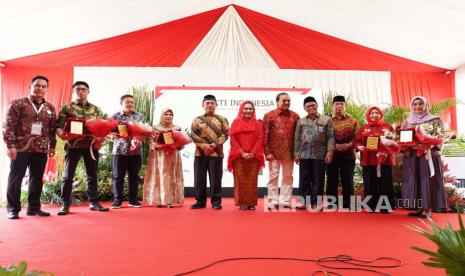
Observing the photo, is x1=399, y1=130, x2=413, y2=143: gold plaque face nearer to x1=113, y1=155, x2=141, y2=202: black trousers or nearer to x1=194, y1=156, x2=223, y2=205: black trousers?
x1=194, y1=156, x2=223, y2=205: black trousers

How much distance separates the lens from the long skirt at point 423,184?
136 inches

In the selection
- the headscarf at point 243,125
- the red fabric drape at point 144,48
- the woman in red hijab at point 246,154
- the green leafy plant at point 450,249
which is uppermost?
the red fabric drape at point 144,48

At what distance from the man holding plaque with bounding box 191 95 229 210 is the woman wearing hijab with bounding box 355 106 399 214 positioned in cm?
156

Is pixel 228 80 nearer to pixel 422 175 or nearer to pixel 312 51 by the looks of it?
pixel 312 51

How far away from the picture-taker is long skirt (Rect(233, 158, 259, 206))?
3975 millimetres

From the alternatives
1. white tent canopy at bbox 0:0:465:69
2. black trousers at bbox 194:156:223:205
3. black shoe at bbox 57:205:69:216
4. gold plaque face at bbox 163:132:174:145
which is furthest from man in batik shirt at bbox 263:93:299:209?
white tent canopy at bbox 0:0:465:69

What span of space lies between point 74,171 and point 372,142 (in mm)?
3190

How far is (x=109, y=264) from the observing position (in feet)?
5.61

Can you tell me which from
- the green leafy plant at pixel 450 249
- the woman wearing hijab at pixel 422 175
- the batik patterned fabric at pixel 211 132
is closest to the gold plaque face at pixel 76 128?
the batik patterned fabric at pixel 211 132

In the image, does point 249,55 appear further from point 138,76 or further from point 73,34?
point 73,34

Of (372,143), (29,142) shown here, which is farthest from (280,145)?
(29,142)

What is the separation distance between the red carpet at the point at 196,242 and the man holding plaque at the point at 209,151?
0.67m

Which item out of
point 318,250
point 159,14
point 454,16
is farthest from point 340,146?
point 159,14

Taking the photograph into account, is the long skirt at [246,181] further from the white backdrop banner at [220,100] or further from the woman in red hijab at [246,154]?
the white backdrop banner at [220,100]
